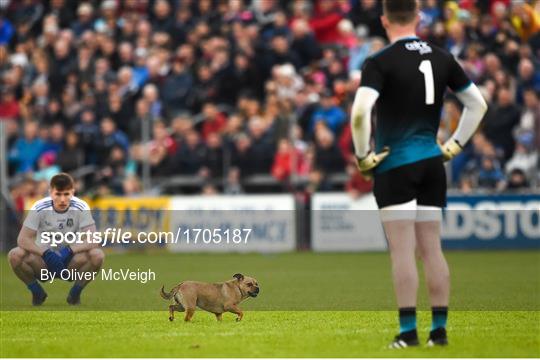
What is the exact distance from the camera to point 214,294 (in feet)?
35.5

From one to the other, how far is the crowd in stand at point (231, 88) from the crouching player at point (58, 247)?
11082 mm

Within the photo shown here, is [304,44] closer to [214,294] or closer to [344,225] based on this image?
[344,225]

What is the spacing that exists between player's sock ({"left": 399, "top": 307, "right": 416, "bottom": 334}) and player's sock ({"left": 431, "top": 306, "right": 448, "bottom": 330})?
0.17 metres

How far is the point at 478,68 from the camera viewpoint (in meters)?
23.3

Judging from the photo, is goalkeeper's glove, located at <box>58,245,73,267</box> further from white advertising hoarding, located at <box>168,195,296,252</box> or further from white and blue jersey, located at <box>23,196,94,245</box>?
white advertising hoarding, located at <box>168,195,296,252</box>

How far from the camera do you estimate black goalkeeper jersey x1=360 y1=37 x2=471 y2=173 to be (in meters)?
9.10

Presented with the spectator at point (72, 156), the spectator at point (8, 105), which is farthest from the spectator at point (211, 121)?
the spectator at point (8, 105)

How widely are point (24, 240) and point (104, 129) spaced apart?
1338cm

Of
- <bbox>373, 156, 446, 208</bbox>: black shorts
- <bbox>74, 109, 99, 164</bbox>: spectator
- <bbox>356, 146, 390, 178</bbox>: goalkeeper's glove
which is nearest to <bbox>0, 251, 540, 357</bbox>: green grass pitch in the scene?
<bbox>373, 156, 446, 208</bbox>: black shorts

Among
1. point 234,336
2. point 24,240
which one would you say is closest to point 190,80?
point 24,240

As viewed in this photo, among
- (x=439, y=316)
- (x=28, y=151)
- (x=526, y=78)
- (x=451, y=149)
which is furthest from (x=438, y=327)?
(x=28, y=151)

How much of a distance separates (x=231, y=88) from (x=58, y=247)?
13995mm

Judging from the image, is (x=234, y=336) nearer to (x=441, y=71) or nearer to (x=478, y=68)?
(x=441, y=71)

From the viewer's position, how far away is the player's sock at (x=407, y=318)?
918 cm
